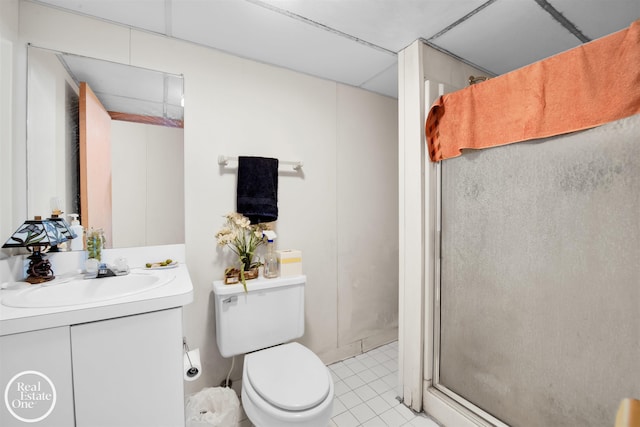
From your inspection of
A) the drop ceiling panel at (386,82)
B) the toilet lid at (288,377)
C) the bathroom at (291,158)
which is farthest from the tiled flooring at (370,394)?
the drop ceiling panel at (386,82)

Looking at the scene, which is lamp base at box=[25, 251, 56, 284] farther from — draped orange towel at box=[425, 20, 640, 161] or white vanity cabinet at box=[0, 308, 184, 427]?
draped orange towel at box=[425, 20, 640, 161]

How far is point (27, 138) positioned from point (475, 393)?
2.42 meters

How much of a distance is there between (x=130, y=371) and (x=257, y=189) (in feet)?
3.34

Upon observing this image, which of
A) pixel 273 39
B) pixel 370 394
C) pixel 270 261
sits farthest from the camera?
pixel 370 394

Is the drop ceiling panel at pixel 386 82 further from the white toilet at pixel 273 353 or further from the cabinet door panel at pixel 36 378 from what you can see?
the cabinet door panel at pixel 36 378

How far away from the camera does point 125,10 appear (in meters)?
1.27

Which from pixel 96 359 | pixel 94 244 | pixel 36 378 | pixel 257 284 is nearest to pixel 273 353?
pixel 257 284

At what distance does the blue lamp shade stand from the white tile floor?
1.27m

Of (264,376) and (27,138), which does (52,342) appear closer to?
(264,376)

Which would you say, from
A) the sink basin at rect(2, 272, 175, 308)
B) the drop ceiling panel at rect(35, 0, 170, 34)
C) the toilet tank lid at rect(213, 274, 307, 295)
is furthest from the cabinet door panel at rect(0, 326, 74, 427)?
the drop ceiling panel at rect(35, 0, 170, 34)

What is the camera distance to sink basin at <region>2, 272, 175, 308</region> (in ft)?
3.21

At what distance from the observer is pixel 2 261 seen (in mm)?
1085

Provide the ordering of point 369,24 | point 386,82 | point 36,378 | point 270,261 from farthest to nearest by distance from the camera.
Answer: point 386,82 → point 270,261 → point 369,24 → point 36,378

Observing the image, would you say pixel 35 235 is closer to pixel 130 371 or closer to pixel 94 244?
pixel 94 244
